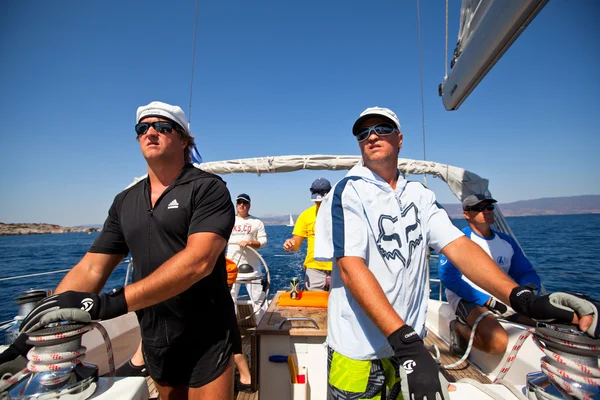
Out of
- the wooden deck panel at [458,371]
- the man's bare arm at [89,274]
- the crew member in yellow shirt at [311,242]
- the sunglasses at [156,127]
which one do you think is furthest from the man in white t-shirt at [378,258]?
the crew member in yellow shirt at [311,242]

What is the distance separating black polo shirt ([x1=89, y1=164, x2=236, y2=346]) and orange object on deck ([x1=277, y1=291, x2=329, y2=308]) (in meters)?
1.24

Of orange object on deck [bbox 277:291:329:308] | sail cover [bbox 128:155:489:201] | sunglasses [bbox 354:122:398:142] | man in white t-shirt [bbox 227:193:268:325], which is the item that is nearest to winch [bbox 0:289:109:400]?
sunglasses [bbox 354:122:398:142]

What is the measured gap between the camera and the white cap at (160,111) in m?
1.49

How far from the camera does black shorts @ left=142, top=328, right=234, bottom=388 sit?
1419 mm

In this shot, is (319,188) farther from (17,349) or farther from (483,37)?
(17,349)

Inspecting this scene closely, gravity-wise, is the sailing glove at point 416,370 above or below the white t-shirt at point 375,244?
below

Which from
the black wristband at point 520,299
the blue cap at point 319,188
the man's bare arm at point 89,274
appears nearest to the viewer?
the black wristband at point 520,299

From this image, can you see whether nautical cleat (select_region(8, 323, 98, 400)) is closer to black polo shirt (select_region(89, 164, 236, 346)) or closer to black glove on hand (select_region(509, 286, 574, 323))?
black polo shirt (select_region(89, 164, 236, 346))

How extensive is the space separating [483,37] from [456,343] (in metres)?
3.20

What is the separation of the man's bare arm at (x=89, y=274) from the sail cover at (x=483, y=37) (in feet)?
10.5

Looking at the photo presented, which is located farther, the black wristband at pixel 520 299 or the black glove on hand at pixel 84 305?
the black wristband at pixel 520 299

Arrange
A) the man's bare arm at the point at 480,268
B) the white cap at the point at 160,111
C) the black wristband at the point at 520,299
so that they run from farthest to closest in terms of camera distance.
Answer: the white cap at the point at 160,111, the man's bare arm at the point at 480,268, the black wristband at the point at 520,299

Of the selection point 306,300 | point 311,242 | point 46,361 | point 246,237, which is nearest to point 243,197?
point 246,237

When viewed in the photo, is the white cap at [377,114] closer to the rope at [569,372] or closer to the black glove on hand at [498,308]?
the rope at [569,372]
